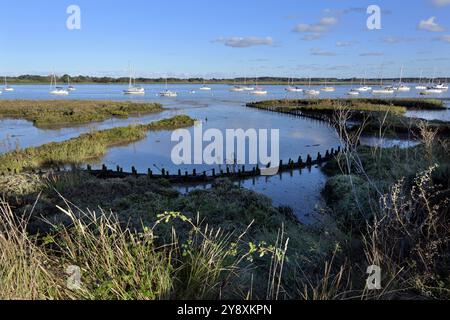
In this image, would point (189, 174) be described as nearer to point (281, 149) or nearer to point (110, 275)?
point (281, 149)

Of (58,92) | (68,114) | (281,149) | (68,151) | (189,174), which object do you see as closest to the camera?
(189,174)

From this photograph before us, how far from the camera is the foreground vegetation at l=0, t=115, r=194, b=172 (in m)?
20.8

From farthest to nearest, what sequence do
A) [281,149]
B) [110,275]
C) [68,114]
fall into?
[68,114] < [281,149] < [110,275]

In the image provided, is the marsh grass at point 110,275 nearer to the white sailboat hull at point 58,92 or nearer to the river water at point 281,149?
the river water at point 281,149


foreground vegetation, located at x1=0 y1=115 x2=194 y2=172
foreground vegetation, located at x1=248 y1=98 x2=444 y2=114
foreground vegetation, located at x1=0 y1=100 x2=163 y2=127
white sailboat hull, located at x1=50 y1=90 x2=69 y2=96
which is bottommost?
foreground vegetation, located at x1=0 y1=115 x2=194 y2=172

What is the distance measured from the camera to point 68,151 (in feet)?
78.4

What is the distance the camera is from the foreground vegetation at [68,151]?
20766mm

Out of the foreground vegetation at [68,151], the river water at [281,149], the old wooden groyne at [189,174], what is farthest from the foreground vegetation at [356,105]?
→ the old wooden groyne at [189,174]

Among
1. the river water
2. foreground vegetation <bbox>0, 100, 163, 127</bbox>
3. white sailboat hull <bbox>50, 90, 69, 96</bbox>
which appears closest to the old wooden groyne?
the river water

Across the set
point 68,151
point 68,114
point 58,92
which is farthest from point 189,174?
point 58,92

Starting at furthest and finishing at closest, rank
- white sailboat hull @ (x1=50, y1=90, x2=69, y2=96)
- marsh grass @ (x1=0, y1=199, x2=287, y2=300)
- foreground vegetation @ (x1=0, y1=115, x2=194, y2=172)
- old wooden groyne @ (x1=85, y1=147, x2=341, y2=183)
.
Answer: white sailboat hull @ (x1=50, y1=90, x2=69, y2=96) → foreground vegetation @ (x1=0, y1=115, x2=194, y2=172) → old wooden groyne @ (x1=85, y1=147, x2=341, y2=183) → marsh grass @ (x1=0, y1=199, x2=287, y2=300)

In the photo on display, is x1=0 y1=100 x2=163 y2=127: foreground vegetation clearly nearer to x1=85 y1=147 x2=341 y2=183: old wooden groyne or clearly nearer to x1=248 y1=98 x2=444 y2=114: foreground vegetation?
x1=248 y1=98 x2=444 y2=114: foreground vegetation
